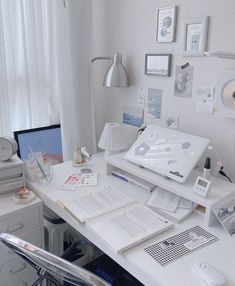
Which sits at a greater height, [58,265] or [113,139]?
[113,139]

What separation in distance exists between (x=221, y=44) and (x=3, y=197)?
4.15 ft

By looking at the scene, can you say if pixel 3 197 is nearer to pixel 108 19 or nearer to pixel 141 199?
pixel 141 199

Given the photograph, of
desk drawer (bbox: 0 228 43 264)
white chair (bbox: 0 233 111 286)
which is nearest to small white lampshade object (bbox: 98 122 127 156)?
desk drawer (bbox: 0 228 43 264)

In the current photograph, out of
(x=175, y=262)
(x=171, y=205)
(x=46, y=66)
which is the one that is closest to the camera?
(x=175, y=262)

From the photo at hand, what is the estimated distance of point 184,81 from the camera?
4.94 ft

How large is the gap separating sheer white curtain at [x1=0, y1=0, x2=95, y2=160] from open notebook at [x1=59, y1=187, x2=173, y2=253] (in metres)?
0.66

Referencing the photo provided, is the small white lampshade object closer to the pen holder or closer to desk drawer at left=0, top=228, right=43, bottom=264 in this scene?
the pen holder

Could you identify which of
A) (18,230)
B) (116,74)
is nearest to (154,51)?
(116,74)

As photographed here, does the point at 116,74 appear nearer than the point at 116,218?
No

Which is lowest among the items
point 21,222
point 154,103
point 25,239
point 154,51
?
point 25,239

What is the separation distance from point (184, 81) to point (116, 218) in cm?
80

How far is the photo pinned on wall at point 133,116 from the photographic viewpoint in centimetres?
181

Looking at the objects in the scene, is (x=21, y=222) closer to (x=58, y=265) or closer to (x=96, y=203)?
(x=96, y=203)

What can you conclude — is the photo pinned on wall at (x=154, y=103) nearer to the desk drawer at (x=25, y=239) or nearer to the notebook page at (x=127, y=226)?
the notebook page at (x=127, y=226)
